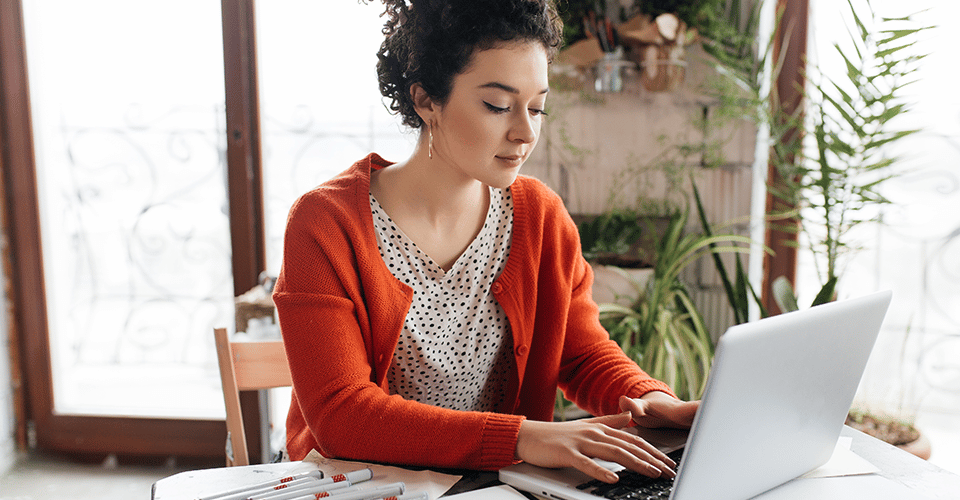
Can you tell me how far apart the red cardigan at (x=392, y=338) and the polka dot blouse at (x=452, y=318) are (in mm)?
33

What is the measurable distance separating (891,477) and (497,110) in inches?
28.6

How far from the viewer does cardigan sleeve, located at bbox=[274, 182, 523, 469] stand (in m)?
0.85

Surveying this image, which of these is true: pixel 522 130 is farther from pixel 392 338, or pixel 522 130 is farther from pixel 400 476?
pixel 400 476

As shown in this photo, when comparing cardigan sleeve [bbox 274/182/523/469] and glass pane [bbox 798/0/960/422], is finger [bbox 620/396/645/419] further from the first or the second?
glass pane [bbox 798/0/960/422]

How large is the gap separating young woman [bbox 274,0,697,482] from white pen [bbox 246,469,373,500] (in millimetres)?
80

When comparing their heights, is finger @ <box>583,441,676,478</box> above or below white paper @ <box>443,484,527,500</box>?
above

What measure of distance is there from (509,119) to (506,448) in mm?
484

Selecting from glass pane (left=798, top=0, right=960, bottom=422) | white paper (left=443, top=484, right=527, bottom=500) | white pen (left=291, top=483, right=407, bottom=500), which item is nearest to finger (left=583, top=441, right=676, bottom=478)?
white paper (left=443, top=484, right=527, bottom=500)

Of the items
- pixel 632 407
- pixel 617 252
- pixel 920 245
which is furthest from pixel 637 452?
pixel 920 245

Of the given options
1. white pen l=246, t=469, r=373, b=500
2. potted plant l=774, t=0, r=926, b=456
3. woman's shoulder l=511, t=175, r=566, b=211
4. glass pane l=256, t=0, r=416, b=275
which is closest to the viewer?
white pen l=246, t=469, r=373, b=500

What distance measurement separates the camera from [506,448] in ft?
2.71

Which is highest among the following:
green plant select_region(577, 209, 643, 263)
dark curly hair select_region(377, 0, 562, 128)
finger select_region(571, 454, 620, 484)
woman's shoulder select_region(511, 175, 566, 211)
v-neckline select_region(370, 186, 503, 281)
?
dark curly hair select_region(377, 0, 562, 128)

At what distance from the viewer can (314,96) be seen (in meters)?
2.27

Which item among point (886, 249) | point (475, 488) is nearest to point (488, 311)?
point (475, 488)
